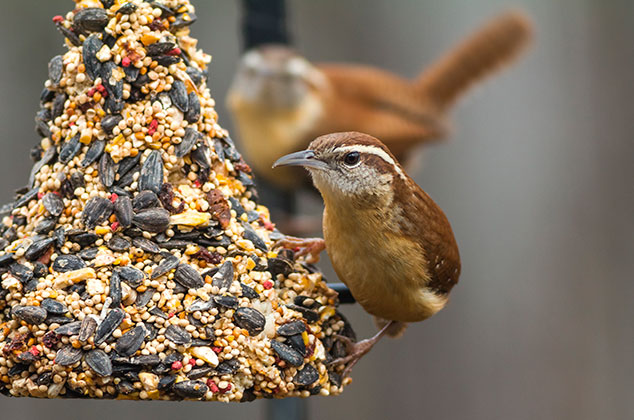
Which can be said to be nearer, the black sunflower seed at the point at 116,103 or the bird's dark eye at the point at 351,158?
the black sunflower seed at the point at 116,103

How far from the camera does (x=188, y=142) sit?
8.08 feet

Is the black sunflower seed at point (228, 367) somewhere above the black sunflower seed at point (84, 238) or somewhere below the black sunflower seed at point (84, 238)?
below

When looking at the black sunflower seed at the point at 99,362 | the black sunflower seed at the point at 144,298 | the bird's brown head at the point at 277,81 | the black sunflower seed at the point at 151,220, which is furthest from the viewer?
the bird's brown head at the point at 277,81

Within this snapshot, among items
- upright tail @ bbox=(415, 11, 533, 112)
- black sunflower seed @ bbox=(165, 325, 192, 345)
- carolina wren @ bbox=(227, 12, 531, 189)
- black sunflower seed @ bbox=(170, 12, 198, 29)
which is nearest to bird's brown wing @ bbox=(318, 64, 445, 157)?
carolina wren @ bbox=(227, 12, 531, 189)

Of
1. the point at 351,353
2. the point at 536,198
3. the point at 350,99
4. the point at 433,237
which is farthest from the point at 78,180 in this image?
the point at 536,198

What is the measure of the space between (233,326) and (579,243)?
5504mm

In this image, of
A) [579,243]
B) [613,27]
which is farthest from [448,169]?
[613,27]

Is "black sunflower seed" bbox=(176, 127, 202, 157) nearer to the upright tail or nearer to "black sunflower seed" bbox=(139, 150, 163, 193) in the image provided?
"black sunflower seed" bbox=(139, 150, 163, 193)

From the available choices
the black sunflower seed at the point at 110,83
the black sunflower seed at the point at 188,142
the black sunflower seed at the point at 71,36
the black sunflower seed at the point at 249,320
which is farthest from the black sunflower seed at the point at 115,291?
the black sunflower seed at the point at 71,36

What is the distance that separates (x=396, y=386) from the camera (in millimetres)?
6676

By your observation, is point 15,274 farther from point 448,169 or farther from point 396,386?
point 448,169

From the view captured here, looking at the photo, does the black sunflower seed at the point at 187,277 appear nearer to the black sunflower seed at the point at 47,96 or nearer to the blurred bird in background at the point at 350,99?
the black sunflower seed at the point at 47,96

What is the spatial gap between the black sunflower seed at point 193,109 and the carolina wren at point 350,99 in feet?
10.7

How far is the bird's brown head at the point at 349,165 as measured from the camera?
253cm
